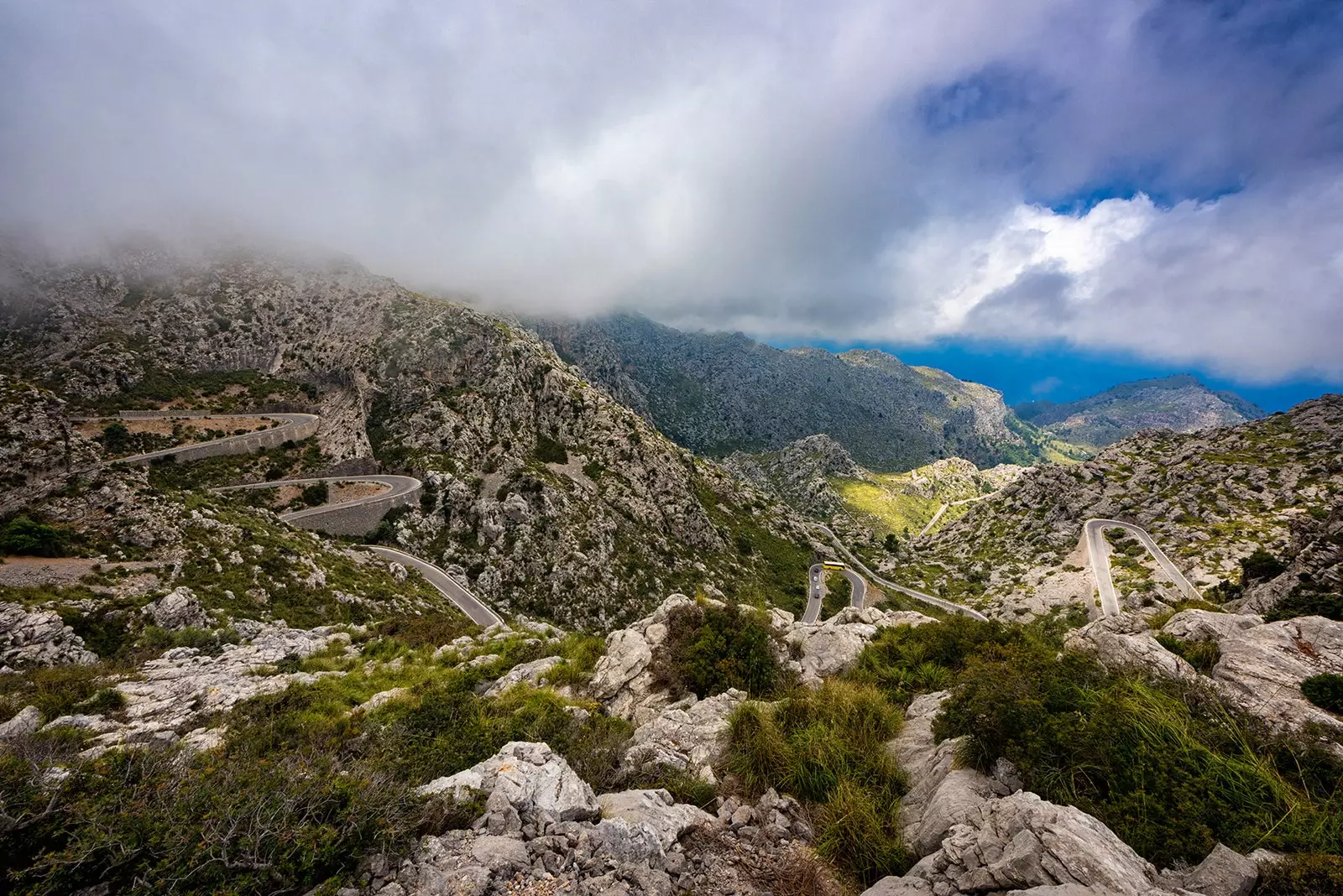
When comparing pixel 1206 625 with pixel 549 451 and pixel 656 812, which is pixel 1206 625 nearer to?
pixel 656 812

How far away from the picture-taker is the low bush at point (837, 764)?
6.43 m

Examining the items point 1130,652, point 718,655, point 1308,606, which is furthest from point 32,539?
point 1308,606

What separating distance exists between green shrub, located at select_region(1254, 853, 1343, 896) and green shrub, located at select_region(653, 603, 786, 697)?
972cm

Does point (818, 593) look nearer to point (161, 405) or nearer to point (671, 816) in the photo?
point (671, 816)

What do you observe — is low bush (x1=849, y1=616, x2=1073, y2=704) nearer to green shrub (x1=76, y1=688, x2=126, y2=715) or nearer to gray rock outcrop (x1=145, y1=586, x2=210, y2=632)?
green shrub (x1=76, y1=688, x2=126, y2=715)

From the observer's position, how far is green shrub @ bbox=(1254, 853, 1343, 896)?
422 centimetres

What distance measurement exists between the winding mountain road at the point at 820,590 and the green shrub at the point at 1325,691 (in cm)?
7000

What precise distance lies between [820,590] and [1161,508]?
5702cm

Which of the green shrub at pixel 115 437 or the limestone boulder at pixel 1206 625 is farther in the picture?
the green shrub at pixel 115 437

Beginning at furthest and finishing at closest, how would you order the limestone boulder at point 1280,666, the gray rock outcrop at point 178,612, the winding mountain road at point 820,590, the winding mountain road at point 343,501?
the winding mountain road at point 820,590 < the winding mountain road at point 343,501 < the gray rock outcrop at point 178,612 < the limestone boulder at point 1280,666

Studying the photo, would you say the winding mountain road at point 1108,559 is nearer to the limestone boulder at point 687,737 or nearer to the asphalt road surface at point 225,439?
the limestone boulder at point 687,737

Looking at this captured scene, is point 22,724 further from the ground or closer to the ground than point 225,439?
further from the ground

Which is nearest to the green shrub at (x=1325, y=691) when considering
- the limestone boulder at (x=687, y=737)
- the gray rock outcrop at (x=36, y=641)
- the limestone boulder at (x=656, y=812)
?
the limestone boulder at (x=687, y=737)

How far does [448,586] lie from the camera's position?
164 feet
